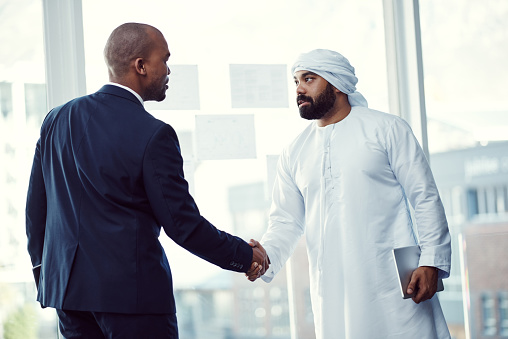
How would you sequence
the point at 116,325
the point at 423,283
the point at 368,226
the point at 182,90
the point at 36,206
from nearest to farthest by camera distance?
the point at 116,325 → the point at 36,206 → the point at 423,283 → the point at 368,226 → the point at 182,90

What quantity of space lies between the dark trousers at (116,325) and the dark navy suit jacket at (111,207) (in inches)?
1.3

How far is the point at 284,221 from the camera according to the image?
2779 millimetres

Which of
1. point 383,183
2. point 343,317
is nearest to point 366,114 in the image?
point 383,183

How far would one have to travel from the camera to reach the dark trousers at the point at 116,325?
6.19ft

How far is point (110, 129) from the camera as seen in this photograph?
1948mm

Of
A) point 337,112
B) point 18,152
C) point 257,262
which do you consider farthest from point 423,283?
point 18,152

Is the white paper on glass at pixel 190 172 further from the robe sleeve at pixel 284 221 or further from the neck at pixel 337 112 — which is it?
the neck at pixel 337 112

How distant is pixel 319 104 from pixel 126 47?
92 cm

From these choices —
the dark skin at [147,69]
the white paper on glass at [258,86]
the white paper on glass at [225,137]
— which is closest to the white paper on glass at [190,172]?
the white paper on glass at [225,137]

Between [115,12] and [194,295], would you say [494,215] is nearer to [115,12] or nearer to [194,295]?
[194,295]

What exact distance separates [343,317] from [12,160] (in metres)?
1.54

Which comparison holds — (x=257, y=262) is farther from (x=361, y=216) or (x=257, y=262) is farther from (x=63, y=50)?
(x=63, y=50)

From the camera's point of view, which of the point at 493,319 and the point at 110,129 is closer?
the point at 110,129

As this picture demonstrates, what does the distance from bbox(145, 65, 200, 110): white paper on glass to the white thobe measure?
2.33 ft
